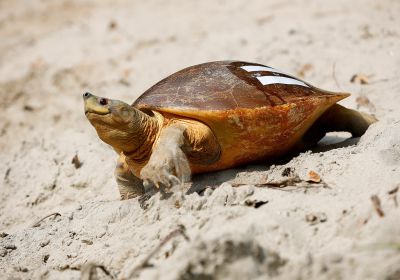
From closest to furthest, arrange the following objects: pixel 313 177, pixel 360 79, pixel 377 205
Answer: pixel 377 205
pixel 313 177
pixel 360 79

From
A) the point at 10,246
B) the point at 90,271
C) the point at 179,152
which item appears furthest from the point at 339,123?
the point at 10,246

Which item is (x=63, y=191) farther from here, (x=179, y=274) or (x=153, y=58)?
(x=153, y=58)

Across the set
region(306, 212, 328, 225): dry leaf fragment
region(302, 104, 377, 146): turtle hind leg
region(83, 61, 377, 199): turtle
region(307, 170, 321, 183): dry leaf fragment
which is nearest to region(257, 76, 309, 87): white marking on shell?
region(83, 61, 377, 199): turtle

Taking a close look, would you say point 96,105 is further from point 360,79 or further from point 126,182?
point 360,79

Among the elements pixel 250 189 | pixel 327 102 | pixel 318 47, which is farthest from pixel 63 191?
pixel 318 47

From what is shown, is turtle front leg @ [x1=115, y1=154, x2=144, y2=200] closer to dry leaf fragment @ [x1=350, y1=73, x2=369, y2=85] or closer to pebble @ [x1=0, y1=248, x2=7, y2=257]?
pebble @ [x1=0, y1=248, x2=7, y2=257]

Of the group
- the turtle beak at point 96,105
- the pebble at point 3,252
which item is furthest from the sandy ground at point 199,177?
the turtle beak at point 96,105

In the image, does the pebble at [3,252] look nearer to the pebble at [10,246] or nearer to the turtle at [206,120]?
the pebble at [10,246]
